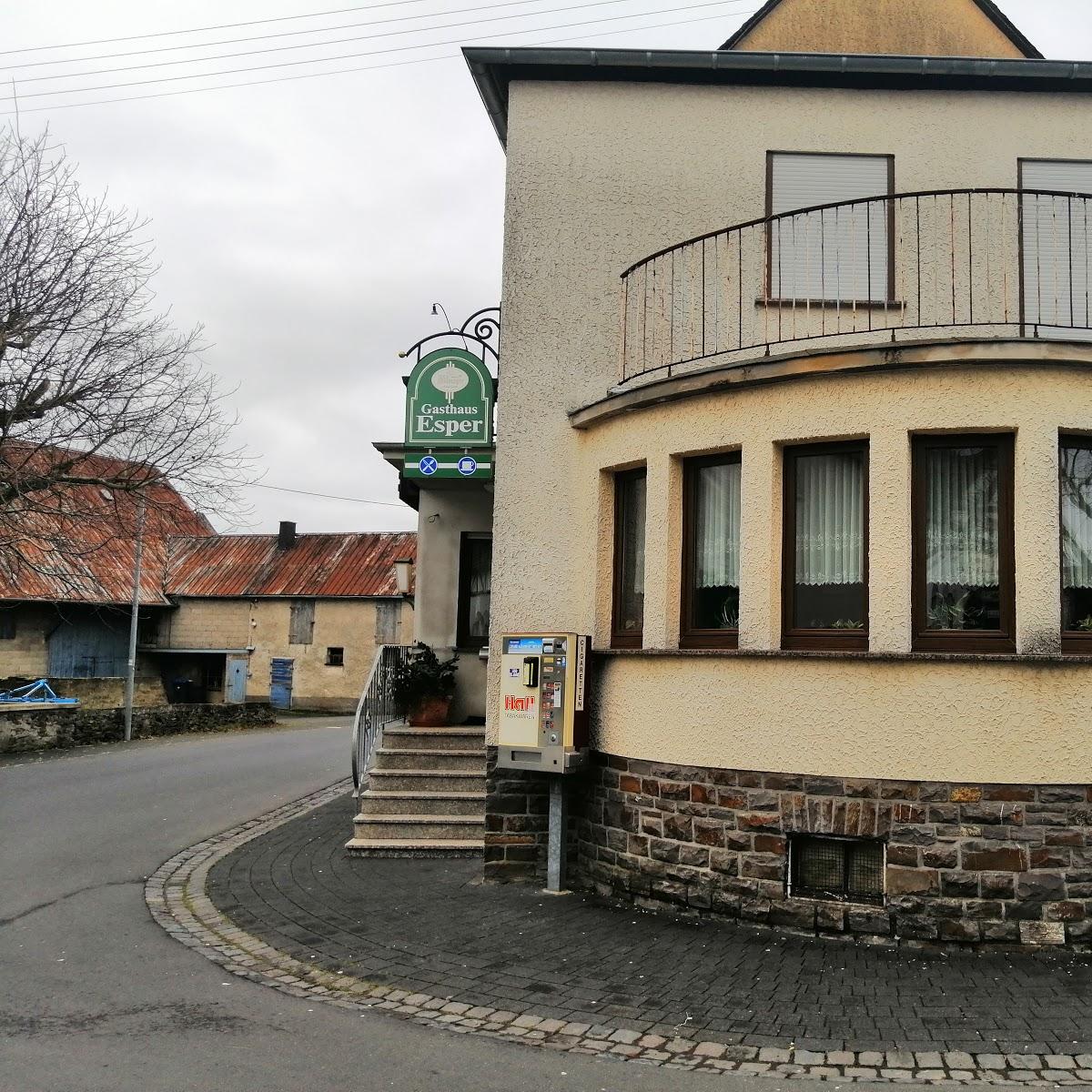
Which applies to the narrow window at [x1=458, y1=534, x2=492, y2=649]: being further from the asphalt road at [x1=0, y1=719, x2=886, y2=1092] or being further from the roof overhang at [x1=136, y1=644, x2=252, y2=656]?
the roof overhang at [x1=136, y1=644, x2=252, y2=656]

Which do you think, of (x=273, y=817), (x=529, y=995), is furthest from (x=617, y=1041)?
(x=273, y=817)

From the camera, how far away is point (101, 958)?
23.9 feet

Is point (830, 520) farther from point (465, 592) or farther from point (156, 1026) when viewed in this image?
point (465, 592)

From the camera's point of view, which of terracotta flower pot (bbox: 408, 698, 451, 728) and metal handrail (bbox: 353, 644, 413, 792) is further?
terracotta flower pot (bbox: 408, 698, 451, 728)

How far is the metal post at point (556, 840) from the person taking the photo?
28.9ft

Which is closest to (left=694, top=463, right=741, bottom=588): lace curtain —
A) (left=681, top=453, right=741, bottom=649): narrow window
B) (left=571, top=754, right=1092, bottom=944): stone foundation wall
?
(left=681, top=453, right=741, bottom=649): narrow window

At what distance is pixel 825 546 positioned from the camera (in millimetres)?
7996

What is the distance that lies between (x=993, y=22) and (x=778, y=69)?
10.6 feet

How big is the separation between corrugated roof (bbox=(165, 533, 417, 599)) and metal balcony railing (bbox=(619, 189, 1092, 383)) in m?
31.7

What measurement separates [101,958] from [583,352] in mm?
5921

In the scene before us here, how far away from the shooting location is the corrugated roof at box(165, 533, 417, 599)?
4203cm

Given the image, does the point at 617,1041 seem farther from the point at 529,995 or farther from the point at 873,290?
the point at 873,290

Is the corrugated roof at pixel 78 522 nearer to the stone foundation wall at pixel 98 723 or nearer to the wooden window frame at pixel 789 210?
the stone foundation wall at pixel 98 723

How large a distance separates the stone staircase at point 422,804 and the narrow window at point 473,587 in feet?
6.46
